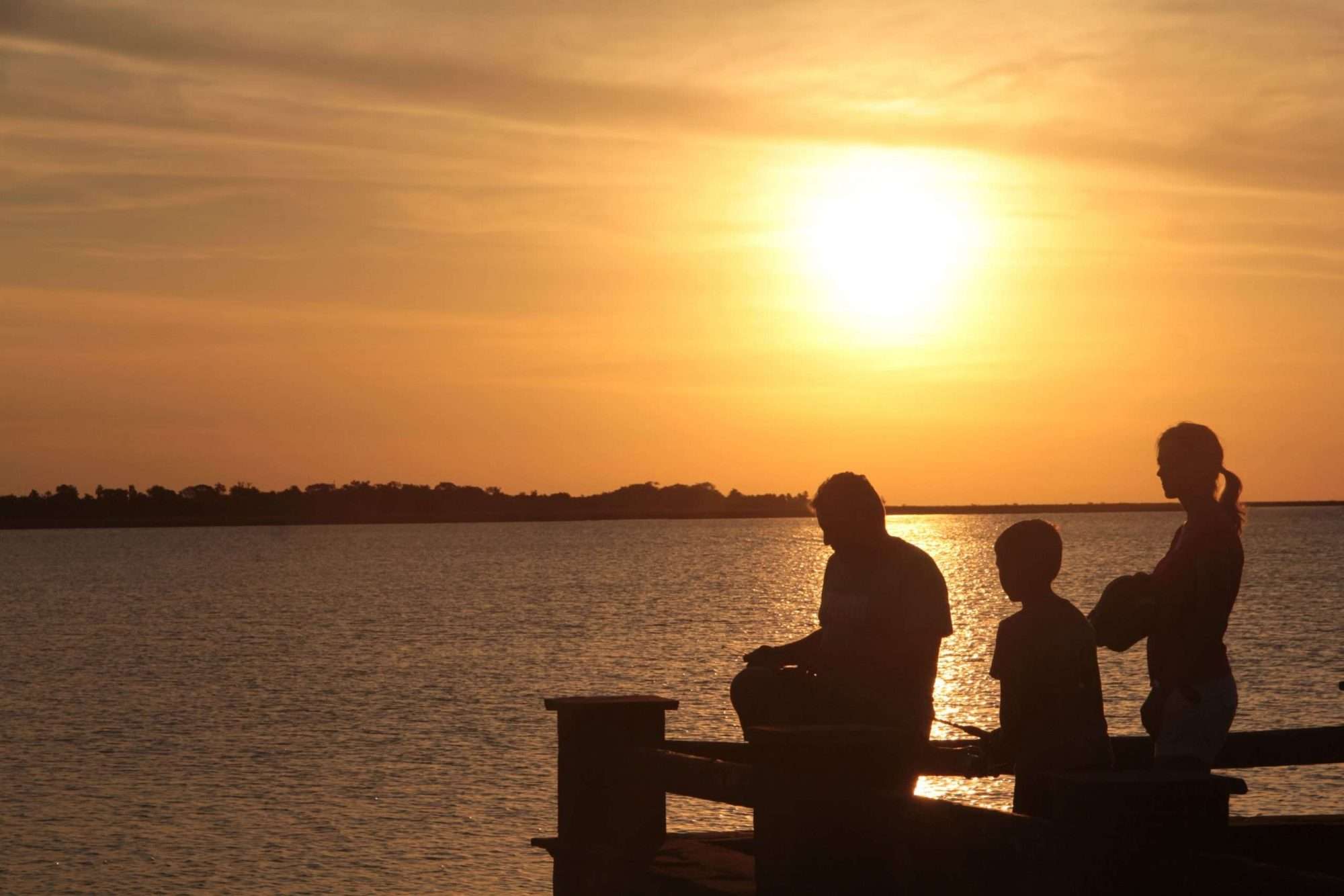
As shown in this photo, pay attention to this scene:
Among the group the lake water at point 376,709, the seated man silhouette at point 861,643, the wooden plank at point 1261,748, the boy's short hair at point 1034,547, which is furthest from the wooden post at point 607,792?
the lake water at point 376,709

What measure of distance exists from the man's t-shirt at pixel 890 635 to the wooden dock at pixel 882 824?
0.23m

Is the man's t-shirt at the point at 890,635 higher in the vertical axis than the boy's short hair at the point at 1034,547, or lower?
lower

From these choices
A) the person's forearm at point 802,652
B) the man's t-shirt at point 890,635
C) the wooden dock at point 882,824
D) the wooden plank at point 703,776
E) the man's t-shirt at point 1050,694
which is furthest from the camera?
the person's forearm at point 802,652

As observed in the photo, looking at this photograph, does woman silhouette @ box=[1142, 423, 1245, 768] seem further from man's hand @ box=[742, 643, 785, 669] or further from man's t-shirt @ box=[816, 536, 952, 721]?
man's hand @ box=[742, 643, 785, 669]

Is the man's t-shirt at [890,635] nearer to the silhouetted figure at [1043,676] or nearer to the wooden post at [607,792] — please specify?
the silhouetted figure at [1043,676]

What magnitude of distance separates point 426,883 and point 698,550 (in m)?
174

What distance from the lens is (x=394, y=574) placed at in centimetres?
13362

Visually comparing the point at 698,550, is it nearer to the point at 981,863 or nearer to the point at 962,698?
the point at 962,698

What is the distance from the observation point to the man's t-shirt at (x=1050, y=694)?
18.0ft

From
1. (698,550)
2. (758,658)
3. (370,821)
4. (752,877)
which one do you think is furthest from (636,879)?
(698,550)

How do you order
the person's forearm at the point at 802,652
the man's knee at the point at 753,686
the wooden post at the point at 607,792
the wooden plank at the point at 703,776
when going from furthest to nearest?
the wooden post at the point at 607,792, the person's forearm at the point at 802,652, the man's knee at the point at 753,686, the wooden plank at the point at 703,776

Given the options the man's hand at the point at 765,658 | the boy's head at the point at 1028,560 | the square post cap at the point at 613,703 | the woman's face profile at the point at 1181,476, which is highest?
the woman's face profile at the point at 1181,476

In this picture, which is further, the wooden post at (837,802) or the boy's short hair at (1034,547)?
the boy's short hair at (1034,547)

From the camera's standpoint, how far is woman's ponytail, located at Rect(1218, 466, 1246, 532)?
5996 millimetres
